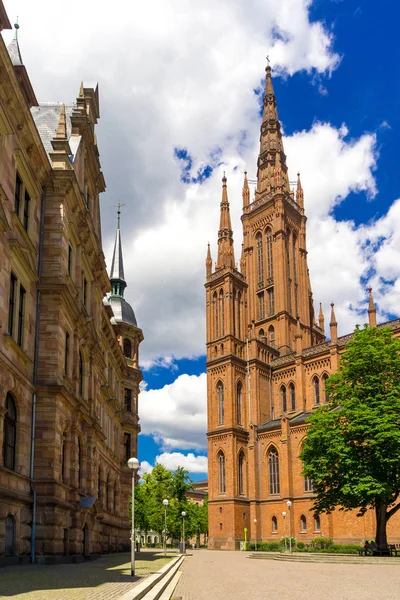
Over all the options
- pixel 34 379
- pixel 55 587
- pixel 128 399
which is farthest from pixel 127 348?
pixel 55 587

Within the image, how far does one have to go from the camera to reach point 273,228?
86.6 metres

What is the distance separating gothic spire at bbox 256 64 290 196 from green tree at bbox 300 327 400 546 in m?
52.7

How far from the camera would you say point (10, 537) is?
19906 millimetres

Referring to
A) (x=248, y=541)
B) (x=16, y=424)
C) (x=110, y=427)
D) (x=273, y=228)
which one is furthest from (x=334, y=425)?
(x=273, y=228)

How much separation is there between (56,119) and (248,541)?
52.5m

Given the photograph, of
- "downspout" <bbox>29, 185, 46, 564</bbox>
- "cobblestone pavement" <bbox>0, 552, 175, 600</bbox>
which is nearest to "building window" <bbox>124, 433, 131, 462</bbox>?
"downspout" <bbox>29, 185, 46, 564</bbox>

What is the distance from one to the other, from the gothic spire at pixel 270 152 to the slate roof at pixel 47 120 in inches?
2342

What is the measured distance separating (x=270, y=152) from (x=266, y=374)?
36329mm

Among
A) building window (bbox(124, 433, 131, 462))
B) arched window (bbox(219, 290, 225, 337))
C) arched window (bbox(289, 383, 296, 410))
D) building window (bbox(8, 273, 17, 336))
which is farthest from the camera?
arched window (bbox(219, 290, 225, 337))

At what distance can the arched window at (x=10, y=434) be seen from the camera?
802 inches

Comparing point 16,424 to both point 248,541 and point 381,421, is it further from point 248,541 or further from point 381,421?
point 248,541

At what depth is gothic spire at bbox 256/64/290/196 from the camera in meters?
91.7

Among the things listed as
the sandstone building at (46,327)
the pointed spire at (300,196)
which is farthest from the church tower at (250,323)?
the sandstone building at (46,327)

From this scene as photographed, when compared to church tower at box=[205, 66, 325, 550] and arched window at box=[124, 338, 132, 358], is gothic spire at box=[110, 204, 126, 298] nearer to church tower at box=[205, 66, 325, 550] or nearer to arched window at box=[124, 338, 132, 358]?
arched window at box=[124, 338, 132, 358]
